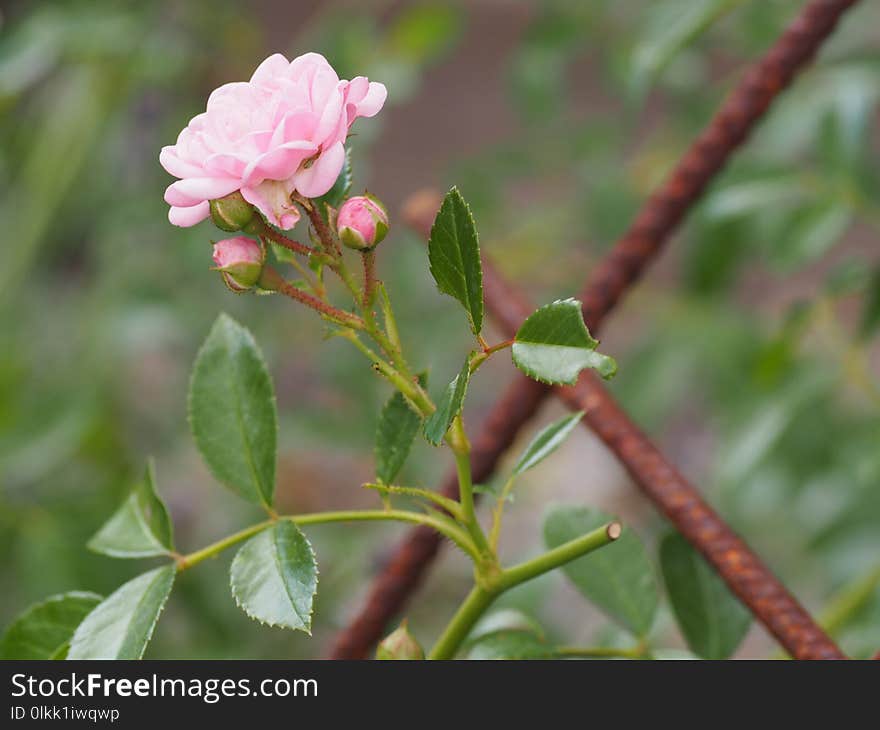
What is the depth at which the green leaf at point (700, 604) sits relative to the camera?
31 centimetres

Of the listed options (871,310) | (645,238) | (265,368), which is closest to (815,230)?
(871,310)

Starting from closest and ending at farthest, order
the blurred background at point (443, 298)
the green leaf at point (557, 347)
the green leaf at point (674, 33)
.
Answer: the green leaf at point (557, 347) → the green leaf at point (674, 33) → the blurred background at point (443, 298)

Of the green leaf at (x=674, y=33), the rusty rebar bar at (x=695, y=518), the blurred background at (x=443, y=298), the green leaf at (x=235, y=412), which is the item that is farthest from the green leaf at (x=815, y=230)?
the green leaf at (x=235, y=412)

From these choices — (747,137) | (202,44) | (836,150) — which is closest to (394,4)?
(202,44)

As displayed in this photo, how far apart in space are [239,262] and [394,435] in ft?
0.20

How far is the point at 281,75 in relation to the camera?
0.72 ft

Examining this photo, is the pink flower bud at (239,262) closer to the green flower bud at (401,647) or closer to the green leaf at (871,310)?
the green flower bud at (401,647)

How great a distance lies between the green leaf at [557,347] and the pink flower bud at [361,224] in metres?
0.04

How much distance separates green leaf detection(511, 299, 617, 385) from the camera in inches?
8.1

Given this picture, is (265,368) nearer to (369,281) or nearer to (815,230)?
(369,281)

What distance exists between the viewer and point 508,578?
0.24m

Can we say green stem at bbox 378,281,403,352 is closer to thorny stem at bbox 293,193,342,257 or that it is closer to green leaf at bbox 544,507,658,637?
thorny stem at bbox 293,193,342,257

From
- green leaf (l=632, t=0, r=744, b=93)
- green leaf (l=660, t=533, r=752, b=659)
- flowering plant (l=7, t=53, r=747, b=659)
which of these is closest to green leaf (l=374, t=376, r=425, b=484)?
flowering plant (l=7, t=53, r=747, b=659)
